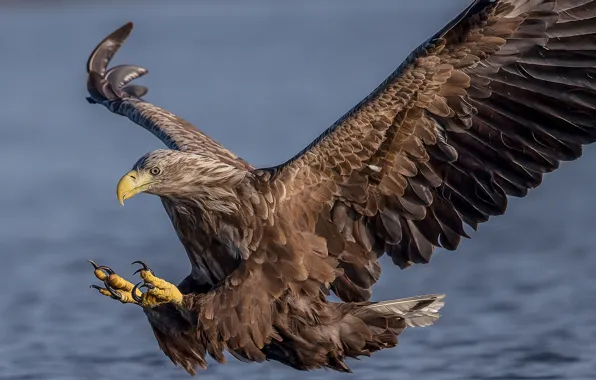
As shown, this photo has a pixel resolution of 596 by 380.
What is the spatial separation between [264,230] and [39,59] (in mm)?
24557

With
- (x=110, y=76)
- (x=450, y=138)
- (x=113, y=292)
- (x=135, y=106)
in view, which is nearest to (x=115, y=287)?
(x=113, y=292)

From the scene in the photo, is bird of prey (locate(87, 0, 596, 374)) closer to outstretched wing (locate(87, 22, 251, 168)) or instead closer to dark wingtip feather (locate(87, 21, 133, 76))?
outstretched wing (locate(87, 22, 251, 168))

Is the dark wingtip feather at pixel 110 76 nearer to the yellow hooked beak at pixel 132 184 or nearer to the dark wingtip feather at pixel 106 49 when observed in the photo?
the dark wingtip feather at pixel 106 49

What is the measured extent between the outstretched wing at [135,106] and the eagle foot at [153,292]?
0.82 m

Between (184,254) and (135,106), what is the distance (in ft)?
12.8

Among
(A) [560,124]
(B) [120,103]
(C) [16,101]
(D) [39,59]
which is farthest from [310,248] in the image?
(D) [39,59]

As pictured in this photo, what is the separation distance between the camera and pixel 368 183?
7.20 metres

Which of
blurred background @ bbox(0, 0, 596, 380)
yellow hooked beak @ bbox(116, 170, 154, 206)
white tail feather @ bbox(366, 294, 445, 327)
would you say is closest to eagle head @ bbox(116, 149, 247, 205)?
yellow hooked beak @ bbox(116, 170, 154, 206)

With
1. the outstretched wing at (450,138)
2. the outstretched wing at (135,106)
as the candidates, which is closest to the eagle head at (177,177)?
the outstretched wing at (450,138)

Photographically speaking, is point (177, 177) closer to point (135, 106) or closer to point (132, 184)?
point (132, 184)

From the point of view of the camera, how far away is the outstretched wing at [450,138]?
6.96 m

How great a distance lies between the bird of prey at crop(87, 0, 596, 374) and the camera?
22.9 feet

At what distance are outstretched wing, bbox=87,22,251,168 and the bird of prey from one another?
0.46 meters

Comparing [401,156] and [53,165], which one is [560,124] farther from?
[53,165]
